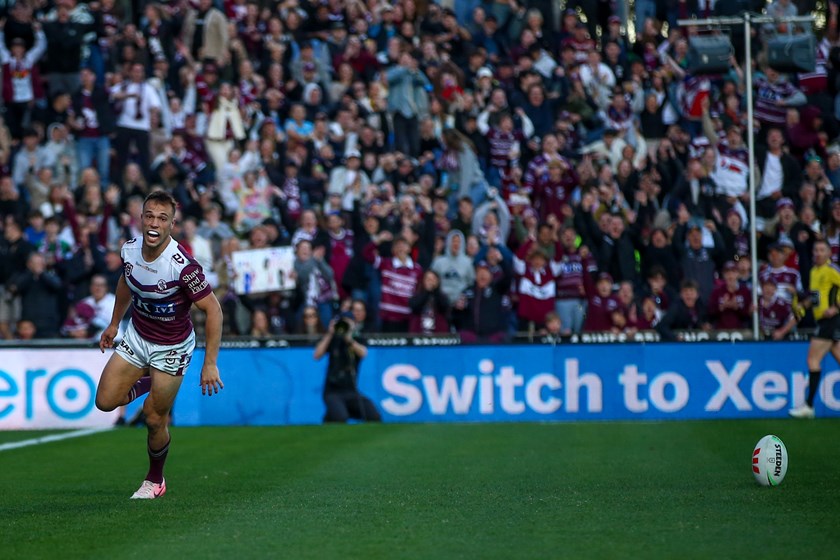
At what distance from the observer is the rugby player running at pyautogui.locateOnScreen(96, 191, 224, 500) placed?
30.7 ft

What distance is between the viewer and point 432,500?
30.5 feet

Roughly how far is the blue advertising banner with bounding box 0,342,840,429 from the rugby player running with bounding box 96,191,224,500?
33.5ft

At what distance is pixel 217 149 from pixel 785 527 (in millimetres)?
17248

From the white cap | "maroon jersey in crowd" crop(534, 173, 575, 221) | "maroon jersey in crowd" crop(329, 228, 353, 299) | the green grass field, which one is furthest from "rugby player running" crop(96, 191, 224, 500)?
the white cap

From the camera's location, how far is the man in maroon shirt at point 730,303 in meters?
20.9

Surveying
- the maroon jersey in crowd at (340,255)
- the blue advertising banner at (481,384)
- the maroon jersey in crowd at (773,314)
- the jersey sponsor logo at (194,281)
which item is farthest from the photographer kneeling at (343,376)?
the jersey sponsor logo at (194,281)

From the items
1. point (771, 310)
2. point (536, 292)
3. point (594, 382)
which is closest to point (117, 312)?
point (594, 382)

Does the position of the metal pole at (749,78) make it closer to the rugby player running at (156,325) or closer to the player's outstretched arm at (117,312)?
the rugby player running at (156,325)

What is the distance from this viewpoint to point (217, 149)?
77.3 feet

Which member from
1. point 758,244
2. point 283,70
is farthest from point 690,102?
point 283,70

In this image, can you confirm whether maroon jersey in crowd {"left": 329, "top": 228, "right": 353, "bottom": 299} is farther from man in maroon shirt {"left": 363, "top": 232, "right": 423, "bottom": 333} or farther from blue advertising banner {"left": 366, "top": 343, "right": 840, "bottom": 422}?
blue advertising banner {"left": 366, "top": 343, "right": 840, "bottom": 422}

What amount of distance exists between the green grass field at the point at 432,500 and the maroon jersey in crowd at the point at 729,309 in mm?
5081

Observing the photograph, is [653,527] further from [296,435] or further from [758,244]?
[758,244]

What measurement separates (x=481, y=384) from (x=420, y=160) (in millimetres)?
5345
